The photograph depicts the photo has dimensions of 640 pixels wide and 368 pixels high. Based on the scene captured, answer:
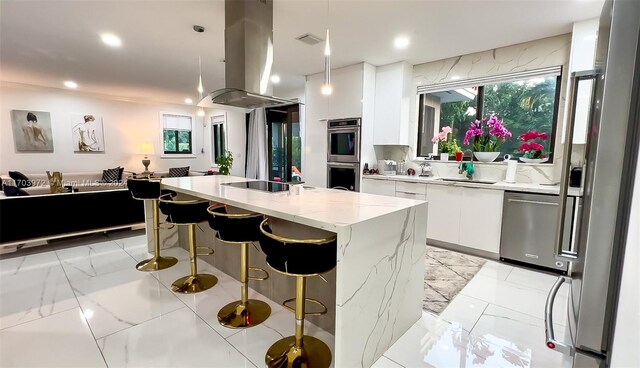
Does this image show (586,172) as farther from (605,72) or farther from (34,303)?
(34,303)

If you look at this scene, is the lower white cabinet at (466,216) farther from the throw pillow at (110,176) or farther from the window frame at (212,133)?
the throw pillow at (110,176)

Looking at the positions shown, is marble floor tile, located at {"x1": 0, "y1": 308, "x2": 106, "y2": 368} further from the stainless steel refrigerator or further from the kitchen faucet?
the kitchen faucet

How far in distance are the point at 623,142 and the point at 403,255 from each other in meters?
1.34

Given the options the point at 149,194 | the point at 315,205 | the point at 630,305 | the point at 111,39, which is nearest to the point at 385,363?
the point at 315,205

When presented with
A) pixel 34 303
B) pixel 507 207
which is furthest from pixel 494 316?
pixel 34 303

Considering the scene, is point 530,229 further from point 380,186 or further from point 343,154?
point 343,154

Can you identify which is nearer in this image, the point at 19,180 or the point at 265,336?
the point at 265,336

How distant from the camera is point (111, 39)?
3.49 metres

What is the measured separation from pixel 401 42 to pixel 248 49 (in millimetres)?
1914

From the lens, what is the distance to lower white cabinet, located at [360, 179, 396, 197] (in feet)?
13.5

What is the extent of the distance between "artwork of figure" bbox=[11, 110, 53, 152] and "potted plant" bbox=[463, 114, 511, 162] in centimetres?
834

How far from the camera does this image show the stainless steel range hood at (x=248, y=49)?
2561 millimetres

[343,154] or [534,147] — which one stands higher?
[534,147]

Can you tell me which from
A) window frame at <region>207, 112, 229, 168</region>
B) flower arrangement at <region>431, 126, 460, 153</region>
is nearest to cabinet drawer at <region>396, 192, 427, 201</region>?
flower arrangement at <region>431, 126, 460, 153</region>
